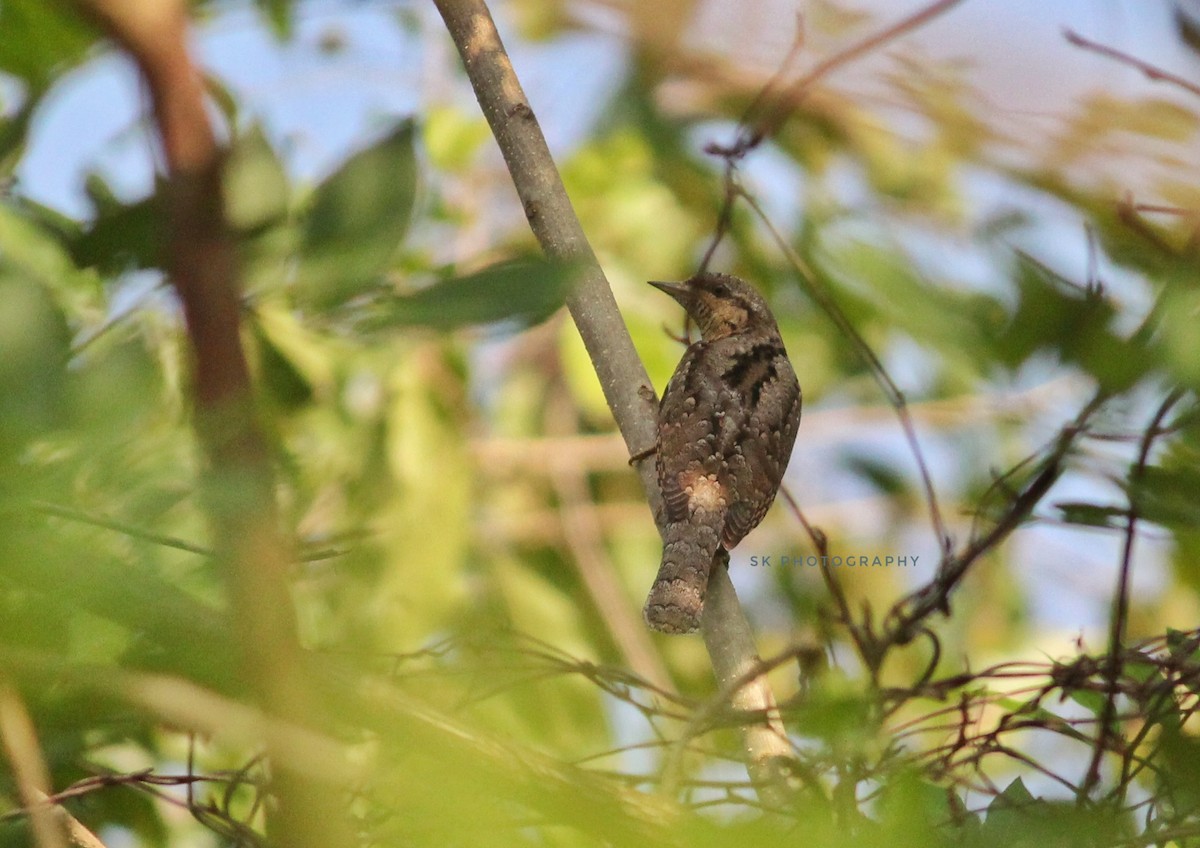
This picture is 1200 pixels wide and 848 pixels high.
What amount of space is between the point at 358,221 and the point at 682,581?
6.97 ft

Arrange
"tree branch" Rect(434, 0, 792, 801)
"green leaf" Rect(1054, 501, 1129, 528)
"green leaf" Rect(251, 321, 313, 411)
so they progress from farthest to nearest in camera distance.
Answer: "tree branch" Rect(434, 0, 792, 801), "green leaf" Rect(251, 321, 313, 411), "green leaf" Rect(1054, 501, 1129, 528)

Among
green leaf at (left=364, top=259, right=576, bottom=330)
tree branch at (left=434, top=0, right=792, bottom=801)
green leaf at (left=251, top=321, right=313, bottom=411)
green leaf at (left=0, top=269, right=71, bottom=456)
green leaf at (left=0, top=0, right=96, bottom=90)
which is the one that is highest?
tree branch at (left=434, top=0, right=792, bottom=801)

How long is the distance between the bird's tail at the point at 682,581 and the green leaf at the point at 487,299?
2086mm

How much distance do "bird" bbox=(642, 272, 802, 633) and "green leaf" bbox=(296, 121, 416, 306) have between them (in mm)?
1960

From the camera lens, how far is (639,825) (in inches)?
42.2

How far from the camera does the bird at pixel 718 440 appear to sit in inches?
141

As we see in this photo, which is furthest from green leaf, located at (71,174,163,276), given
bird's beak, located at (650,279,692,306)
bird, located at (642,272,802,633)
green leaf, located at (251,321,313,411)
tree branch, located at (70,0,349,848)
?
bird's beak, located at (650,279,692,306)

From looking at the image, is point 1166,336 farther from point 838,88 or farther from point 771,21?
point 771,21

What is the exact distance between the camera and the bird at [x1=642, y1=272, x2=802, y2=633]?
3.59 meters

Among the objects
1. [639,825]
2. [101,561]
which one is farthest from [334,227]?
[639,825]

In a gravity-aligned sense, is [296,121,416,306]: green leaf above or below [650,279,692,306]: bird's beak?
below

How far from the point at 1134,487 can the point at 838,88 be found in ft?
4.45

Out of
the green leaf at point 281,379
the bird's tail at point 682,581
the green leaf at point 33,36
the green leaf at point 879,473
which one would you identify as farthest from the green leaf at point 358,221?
the green leaf at point 879,473

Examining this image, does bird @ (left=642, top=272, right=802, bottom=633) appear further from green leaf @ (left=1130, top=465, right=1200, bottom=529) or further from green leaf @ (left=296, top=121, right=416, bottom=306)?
green leaf @ (left=296, top=121, right=416, bottom=306)
